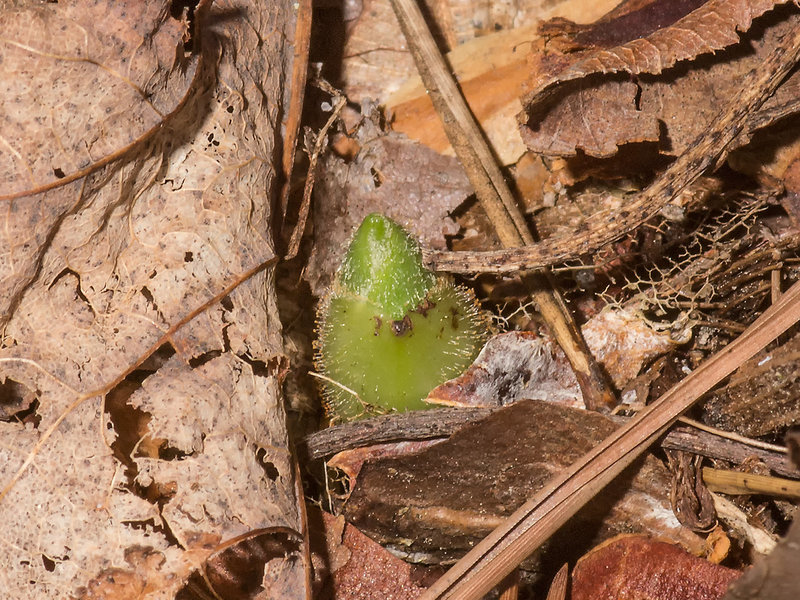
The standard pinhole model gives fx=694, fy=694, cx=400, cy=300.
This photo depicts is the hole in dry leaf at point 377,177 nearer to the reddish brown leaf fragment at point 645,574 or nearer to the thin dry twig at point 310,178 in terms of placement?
the thin dry twig at point 310,178

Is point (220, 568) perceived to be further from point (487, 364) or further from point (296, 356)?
point (487, 364)

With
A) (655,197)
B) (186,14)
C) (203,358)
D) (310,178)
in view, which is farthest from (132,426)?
(655,197)

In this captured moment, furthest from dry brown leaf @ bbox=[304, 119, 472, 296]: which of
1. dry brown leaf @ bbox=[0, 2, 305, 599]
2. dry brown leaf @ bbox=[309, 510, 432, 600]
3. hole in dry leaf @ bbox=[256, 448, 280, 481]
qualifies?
dry brown leaf @ bbox=[309, 510, 432, 600]

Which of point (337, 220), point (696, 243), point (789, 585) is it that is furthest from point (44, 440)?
point (696, 243)

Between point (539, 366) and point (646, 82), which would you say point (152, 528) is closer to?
point (539, 366)

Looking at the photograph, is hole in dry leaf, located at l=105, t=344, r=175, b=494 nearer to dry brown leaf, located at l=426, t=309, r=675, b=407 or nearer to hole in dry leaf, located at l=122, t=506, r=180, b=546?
hole in dry leaf, located at l=122, t=506, r=180, b=546

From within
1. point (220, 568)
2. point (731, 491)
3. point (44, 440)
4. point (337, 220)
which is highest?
point (337, 220)
